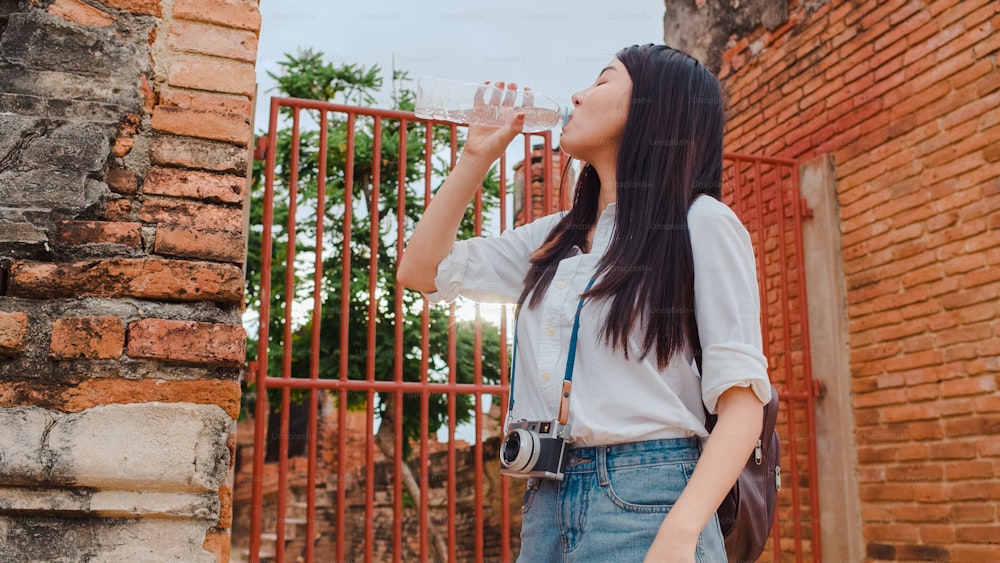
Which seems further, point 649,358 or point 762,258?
point 762,258

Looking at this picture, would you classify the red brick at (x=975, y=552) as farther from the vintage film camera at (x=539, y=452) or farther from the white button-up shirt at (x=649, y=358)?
the vintage film camera at (x=539, y=452)

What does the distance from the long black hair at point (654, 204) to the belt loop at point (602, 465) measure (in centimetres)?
16

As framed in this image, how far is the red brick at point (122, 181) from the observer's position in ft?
6.09

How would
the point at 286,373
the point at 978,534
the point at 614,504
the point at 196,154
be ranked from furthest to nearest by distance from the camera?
the point at 978,534 → the point at 286,373 → the point at 196,154 → the point at 614,504

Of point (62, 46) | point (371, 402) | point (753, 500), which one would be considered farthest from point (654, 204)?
point (371, 402)

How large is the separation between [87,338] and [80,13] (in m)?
0.75

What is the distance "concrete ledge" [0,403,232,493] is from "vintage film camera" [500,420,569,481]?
2.16 ft

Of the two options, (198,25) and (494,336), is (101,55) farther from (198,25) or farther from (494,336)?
(494,336)

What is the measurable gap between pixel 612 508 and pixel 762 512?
29 cm

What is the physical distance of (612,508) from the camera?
4.21 feet

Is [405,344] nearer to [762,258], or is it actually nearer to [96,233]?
[762,258]

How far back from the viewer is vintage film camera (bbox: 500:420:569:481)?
1328mm

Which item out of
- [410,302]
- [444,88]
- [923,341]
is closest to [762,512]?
[444,88]

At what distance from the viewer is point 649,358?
4.52ft
